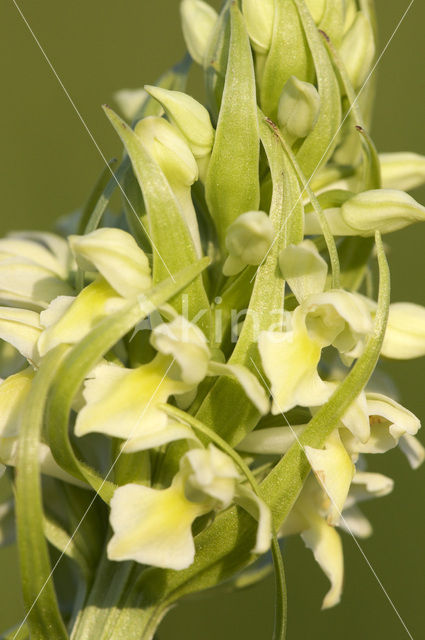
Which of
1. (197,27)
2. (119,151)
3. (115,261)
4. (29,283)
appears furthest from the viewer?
(119,151)

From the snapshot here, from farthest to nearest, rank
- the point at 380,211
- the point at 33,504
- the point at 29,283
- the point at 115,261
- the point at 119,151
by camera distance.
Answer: the point at 119,151
the point at 29,283
the point at 380,211
the point at 115,261
the point at 33,504

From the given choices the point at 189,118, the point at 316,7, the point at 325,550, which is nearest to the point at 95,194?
the point at 189,118

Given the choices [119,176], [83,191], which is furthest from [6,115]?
[119,176]

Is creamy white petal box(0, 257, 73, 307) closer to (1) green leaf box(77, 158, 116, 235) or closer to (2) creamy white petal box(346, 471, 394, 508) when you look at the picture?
(1) green leaf box(77, 158, 116, 235)

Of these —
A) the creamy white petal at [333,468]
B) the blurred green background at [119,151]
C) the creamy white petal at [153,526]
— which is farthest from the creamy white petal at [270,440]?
the blurred green background at [119,151]

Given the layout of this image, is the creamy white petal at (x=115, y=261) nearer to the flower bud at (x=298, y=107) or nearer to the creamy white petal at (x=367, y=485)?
the flower bud at (x=298, y=107)

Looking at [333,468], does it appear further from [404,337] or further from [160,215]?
[160,215]
